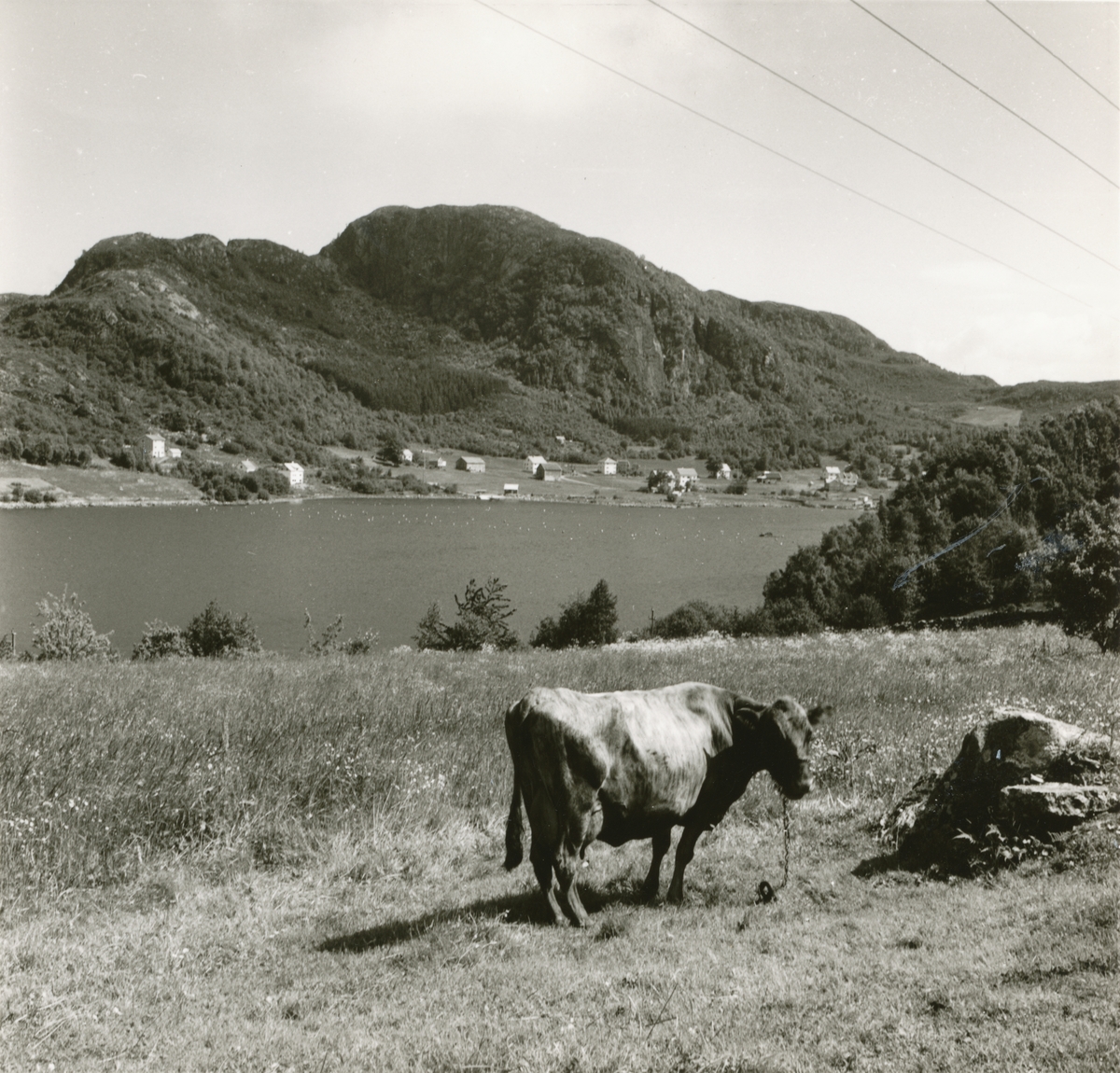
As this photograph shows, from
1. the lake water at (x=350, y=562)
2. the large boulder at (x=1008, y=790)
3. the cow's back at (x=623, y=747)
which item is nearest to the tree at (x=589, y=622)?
the lake water at (x=350, y=562)

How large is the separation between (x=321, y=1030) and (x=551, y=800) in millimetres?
2364

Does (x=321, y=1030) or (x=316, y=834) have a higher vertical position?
(x=321, y=1030)

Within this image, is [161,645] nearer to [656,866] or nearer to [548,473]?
[656,866]

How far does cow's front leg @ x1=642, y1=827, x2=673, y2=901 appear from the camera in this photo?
7.29m

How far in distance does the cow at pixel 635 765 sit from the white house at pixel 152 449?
15119 centimetres

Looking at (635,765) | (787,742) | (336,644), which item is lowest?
(336,644)

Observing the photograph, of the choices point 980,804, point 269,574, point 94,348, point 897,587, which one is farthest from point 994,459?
point 94,348

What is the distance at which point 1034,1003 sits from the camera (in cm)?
447

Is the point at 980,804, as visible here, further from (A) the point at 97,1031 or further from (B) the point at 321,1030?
(A) the point at 97,1031

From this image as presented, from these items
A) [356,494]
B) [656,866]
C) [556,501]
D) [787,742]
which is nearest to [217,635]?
[656,866]

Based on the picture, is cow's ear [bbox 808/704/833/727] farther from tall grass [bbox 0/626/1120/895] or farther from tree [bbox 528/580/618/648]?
tree [bbox 528/580/618/648]

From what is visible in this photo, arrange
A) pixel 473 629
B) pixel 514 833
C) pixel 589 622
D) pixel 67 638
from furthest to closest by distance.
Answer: pixel 589 622 → pixel 473 629 → pixel 67 638 → pixel 514 833

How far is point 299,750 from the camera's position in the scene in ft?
35.0

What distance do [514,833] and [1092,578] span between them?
26.8 metres
